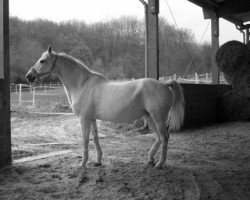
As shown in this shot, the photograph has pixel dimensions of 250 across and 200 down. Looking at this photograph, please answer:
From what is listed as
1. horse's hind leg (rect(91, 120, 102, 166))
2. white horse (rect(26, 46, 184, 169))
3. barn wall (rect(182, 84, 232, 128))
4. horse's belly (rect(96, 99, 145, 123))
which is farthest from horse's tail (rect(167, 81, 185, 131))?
barn wall (rect(182, 84, 232, 128))

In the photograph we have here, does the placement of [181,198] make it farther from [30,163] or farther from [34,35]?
[34,35]

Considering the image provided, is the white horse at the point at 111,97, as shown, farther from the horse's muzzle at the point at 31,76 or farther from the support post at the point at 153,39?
the support post at the point at 153,39

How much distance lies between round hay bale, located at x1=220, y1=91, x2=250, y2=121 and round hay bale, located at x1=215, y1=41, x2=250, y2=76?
11.7 ft

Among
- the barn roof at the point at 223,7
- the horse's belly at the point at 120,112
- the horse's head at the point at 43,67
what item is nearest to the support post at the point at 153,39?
the barn roof at the point at 223,7

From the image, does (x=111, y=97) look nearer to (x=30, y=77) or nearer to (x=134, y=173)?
(x=134, y=173)

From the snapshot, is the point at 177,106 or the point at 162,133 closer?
the point at 162,133

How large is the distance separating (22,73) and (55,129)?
266 cm

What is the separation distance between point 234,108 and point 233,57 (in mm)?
4248

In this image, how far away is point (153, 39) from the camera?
210 inches

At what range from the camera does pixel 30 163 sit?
3326 mm

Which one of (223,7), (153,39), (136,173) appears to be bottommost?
(136,173)

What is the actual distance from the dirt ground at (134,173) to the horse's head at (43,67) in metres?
1.14

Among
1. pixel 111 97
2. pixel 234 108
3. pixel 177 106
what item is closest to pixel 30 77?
pixel 111 97

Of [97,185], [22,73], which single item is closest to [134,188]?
[97,185]
